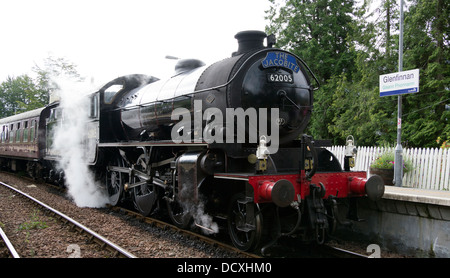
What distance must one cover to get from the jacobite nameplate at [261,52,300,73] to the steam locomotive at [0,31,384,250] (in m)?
0.02

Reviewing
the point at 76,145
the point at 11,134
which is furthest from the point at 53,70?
the point at 76,145

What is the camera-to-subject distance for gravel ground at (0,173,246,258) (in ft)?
17.2

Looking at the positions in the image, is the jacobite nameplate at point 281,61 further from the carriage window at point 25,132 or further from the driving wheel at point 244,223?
the carriage window at point 25,132

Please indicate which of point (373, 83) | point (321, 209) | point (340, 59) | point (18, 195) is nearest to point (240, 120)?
point (321, 209)

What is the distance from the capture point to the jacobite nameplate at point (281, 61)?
5.46m

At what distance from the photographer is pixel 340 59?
1911 cm

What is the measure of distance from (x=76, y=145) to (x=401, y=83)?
346 inches

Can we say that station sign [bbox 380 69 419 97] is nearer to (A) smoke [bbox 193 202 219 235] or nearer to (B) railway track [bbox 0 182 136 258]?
(A) smoke [bbox 193 202 219 235]

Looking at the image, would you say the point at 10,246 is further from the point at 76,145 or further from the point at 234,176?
the point at 76,145

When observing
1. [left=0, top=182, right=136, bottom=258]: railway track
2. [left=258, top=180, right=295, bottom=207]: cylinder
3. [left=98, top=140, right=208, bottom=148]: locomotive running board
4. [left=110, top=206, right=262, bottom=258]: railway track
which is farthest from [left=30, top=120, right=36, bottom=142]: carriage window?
[left=258, top=180, right=295, bottom=207]: cylinder

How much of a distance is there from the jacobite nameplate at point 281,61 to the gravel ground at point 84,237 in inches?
114

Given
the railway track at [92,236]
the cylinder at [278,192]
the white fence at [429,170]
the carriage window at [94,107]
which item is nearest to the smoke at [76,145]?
the carriage window at [94,107]

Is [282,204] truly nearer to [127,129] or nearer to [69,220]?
[69,220]

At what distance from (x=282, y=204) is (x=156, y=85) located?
14.5ft
